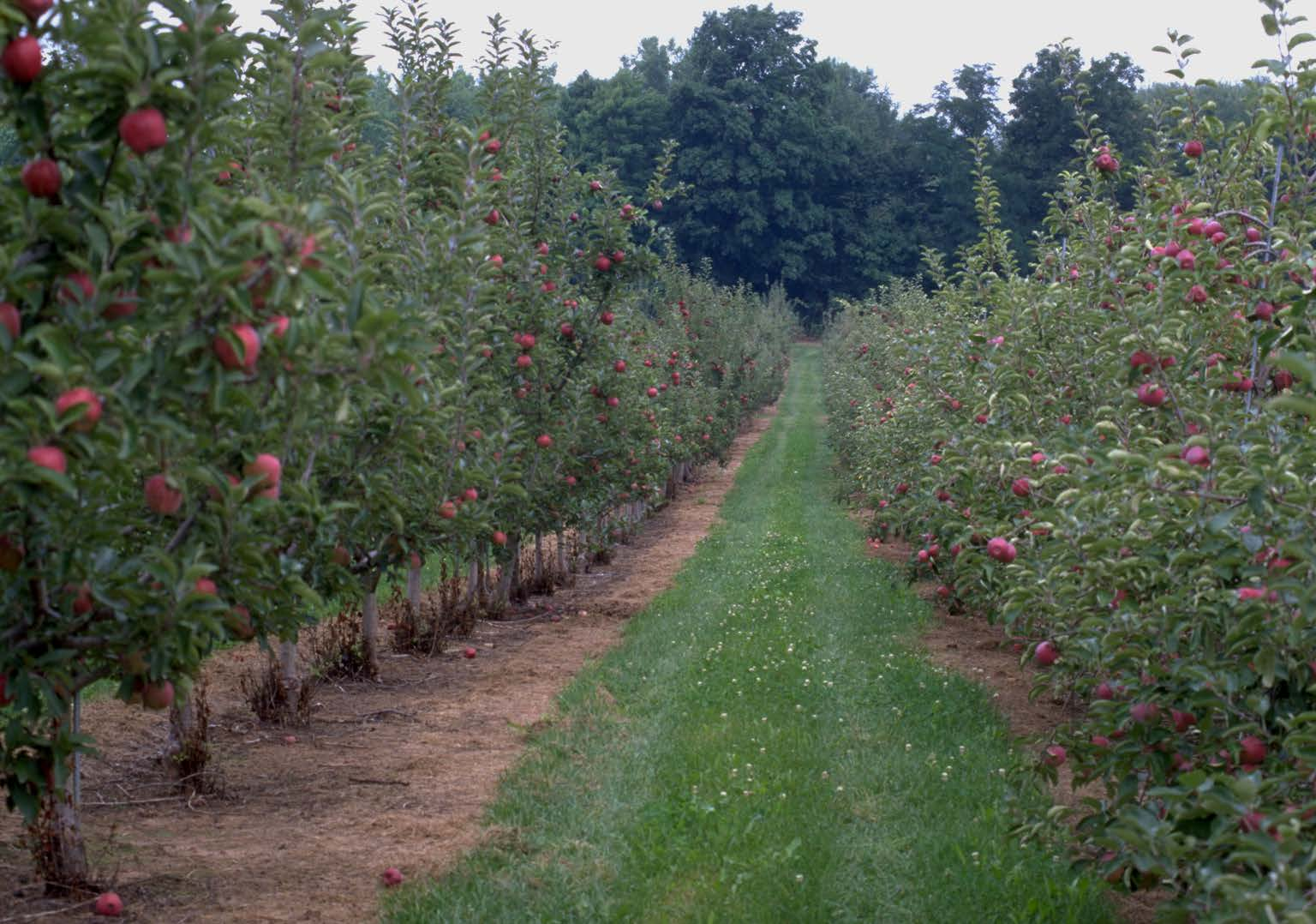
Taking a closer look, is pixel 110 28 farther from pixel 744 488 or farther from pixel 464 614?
pixel 744 488

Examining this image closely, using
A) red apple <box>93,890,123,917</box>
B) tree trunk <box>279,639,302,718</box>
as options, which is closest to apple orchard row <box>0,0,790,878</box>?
red apple <box>93,890,123,917</box>

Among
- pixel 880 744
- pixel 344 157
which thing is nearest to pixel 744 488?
pixel 880 744

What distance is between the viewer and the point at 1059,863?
4.85 meters

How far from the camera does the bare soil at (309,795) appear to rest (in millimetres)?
4348

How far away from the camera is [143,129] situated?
2580mm

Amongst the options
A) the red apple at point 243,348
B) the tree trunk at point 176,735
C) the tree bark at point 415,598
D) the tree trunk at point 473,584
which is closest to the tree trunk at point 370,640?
the tree bark at point 415,598

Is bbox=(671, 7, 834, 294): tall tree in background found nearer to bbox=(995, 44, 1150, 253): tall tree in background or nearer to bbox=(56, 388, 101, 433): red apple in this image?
bbox=(995, 44, 1150, 253): tall tree in background

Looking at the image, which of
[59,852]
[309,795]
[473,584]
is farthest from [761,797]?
[473,584]

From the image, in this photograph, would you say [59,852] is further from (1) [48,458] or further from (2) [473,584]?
(2) [473,584]

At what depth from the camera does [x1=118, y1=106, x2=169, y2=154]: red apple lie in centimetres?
258

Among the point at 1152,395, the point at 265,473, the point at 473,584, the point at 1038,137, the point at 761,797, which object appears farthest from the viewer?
the point at 1038,137

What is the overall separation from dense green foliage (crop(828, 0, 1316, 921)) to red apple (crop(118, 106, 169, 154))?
7.87ft

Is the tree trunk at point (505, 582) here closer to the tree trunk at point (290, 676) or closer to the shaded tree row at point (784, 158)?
the tree trunk at point (290, 676)

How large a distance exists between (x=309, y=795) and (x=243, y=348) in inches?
146
